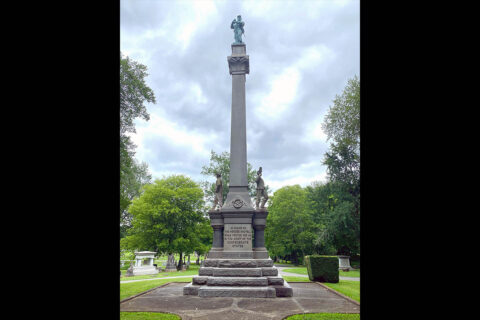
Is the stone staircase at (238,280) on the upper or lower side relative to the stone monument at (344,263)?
upper

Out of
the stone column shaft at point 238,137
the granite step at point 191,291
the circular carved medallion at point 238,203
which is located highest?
the stone column shaft at point 238,137

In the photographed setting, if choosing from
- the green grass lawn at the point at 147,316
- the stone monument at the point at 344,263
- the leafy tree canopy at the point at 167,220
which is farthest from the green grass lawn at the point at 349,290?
the leafy tree canopy at the point at 167,220

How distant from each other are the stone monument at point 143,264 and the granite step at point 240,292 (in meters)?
15.3

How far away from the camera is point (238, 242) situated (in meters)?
11.9

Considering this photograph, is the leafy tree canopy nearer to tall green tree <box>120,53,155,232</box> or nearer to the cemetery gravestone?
the cemetery gravestone

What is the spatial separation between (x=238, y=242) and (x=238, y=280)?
5.59ft

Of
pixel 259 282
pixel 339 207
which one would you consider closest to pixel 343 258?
pixel 339 207

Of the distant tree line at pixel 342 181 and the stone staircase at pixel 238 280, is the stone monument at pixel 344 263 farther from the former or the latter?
the stone staircase at pixel 238 280

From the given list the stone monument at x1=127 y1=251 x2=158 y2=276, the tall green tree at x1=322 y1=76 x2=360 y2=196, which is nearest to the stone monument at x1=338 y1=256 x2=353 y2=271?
the tall green tree at x1=322 y1=76 x2=360 y2=196

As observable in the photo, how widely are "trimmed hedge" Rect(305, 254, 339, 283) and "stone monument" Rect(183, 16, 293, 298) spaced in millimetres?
4486

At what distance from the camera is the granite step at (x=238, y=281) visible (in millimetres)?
10430
